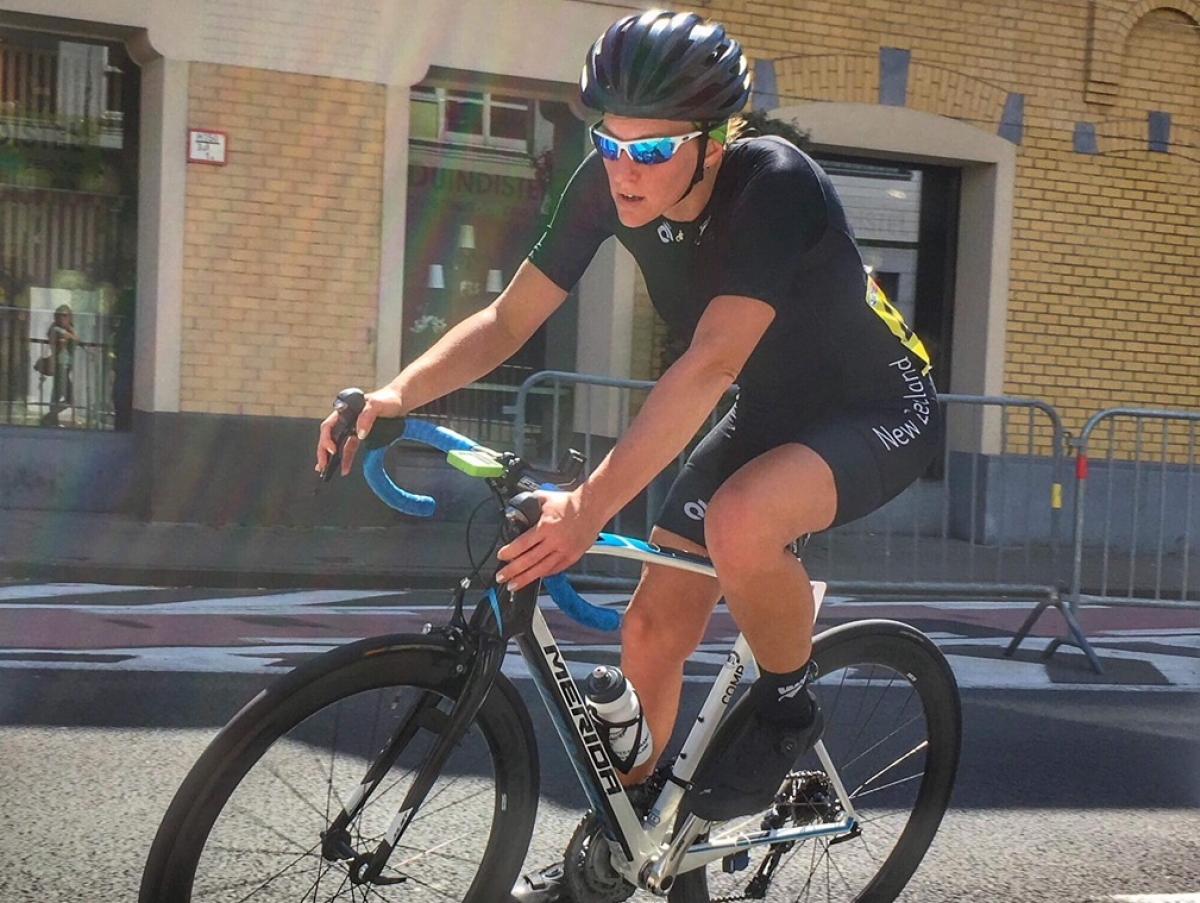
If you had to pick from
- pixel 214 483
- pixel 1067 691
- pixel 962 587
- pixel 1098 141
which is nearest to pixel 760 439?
pixel 1067 691

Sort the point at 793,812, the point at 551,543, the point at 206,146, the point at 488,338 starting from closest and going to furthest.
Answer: the point at 551,543, the point at 488,338, the point at 793,812, the point at 206,146

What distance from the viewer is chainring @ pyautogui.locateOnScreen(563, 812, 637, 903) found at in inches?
116

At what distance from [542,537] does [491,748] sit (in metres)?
0.53

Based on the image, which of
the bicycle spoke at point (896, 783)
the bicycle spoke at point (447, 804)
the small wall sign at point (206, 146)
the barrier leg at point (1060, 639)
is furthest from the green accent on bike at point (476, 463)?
the small wall sign at point (206, 146)

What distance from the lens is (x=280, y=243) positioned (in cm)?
1130

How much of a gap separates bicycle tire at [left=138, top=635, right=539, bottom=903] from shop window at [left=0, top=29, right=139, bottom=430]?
967 cm

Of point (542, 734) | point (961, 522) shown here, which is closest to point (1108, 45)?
point (961, 522)

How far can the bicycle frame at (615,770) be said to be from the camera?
2875 mm

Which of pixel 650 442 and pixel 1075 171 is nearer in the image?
pixel 650 442

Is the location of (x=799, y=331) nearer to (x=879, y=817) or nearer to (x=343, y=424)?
(x=343, y=424)

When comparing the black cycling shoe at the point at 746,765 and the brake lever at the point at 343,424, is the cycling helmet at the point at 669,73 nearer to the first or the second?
the brake lever at the point at 343,424

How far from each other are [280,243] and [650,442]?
918cm

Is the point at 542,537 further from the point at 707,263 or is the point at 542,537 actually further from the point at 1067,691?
Answer: the point at 1067,691

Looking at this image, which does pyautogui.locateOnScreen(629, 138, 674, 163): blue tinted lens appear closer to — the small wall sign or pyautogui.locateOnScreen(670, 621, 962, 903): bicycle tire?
pyautogui.locateOnScreen(670, 621, 962, 903): bicycle tire
